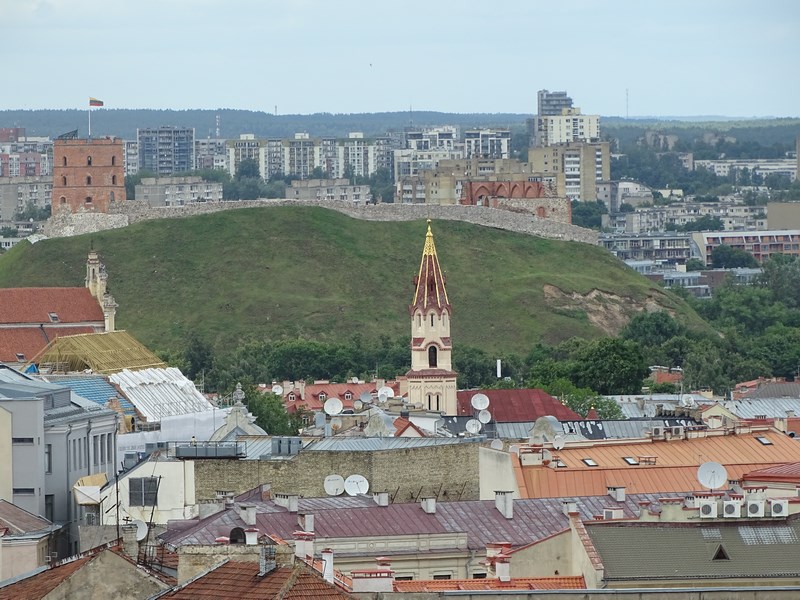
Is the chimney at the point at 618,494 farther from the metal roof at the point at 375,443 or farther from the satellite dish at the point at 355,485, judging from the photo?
the metal roof at the point at 375,443

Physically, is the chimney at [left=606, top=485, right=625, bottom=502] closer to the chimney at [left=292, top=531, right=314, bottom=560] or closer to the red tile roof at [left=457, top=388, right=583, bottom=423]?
the chimney at [left=292, top=531, right=314, bottom=560]

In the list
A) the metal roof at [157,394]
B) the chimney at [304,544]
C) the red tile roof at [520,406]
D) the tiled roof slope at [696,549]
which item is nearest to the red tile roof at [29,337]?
the red tile roof at [520,406]

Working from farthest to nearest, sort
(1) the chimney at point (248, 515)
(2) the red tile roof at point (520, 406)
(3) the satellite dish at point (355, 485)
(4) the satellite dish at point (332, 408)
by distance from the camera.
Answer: (2) the red tile roof at point (520, 406)
(4) the satellite dish at point (332, 408)
(3) the satellite dish at point (355, 485)
(1) the chimney at point (248, 515)

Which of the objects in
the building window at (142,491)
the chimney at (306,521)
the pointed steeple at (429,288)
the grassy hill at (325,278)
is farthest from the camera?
the grassy hill at (325,278)

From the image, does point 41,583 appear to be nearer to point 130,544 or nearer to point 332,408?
point 130,544

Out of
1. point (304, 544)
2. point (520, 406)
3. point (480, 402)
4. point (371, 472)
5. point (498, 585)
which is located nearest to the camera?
point (498, 585)

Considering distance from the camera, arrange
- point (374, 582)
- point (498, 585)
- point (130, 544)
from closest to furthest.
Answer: point (374, 582), point (498, 585), point (130, 544)

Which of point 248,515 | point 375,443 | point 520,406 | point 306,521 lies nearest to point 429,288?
point 520,406
